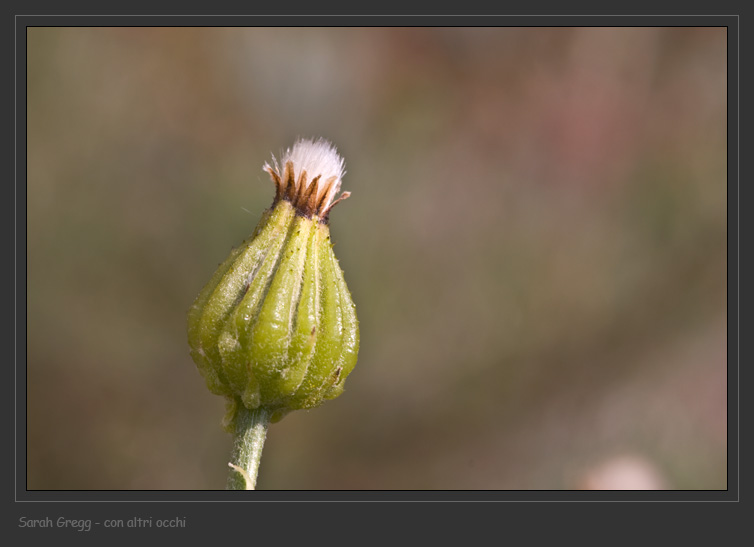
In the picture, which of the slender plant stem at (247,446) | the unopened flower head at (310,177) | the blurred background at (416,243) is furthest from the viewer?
the blurred background at (416,243)

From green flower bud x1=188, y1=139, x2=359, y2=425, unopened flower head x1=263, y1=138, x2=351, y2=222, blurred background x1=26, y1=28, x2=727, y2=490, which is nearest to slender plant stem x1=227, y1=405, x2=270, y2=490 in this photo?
green flower bud x1=188, y1=139, x2=359, y2=425

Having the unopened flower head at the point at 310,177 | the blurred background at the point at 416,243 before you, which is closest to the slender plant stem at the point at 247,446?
the unopened flower head at the point at 310,177

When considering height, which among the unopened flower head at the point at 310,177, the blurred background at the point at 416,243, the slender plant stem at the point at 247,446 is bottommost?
the slender plant stem at the point at 247,446

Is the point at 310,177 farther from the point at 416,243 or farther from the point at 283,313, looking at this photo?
the point at 416,243

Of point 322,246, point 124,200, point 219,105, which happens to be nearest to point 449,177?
point 219,105

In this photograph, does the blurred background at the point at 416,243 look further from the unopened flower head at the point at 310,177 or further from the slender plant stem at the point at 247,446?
the slender plant stem at the point at 247,446

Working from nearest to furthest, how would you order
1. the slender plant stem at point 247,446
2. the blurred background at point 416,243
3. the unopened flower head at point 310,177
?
1. the slender plant stem at point 247,446
2. the unopened flower head at point 310,177
3. the blurred background at point 416,243

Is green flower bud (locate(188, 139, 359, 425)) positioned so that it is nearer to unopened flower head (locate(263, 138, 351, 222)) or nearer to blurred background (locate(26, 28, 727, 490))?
unopened flower head (locate(263, 138, 351, 222))
